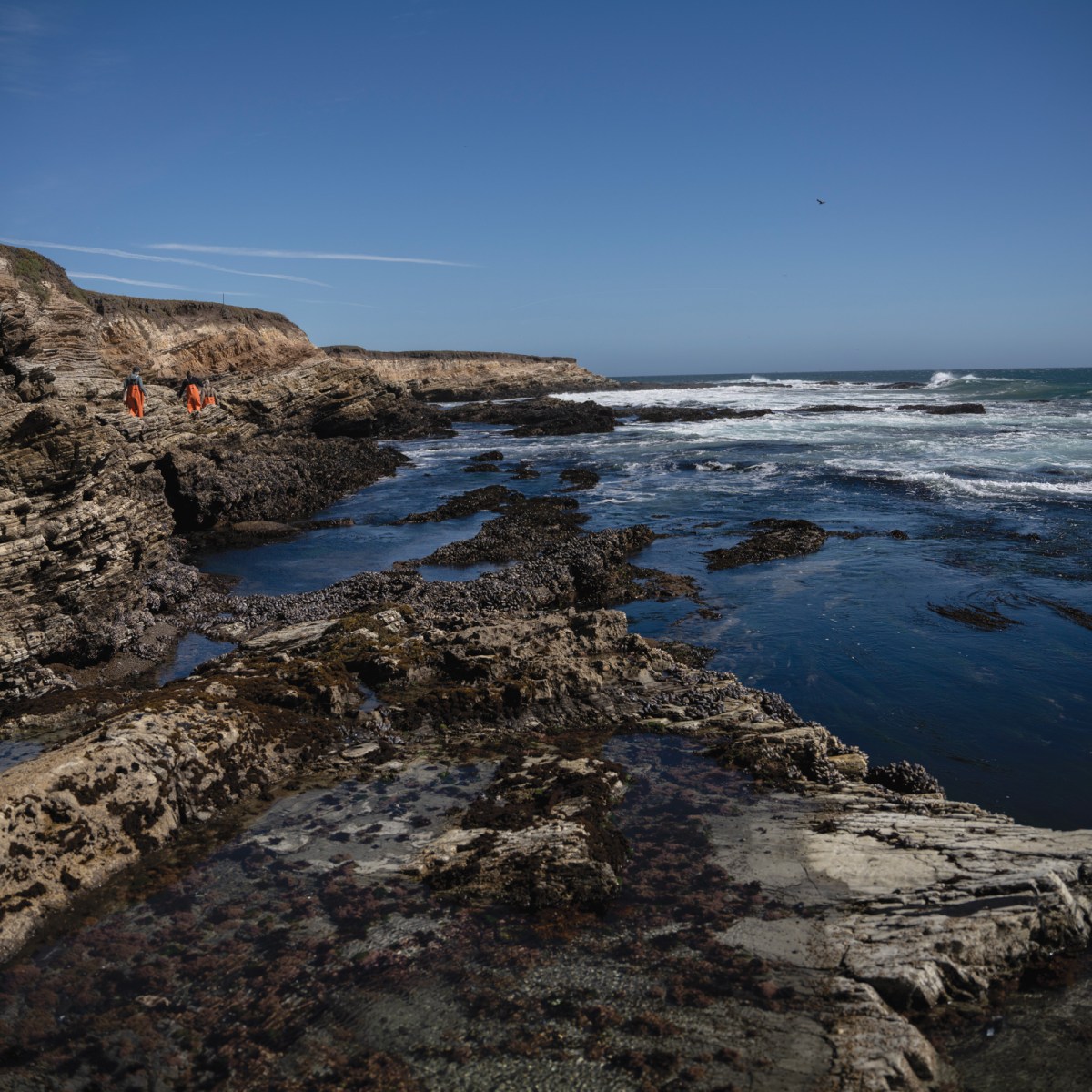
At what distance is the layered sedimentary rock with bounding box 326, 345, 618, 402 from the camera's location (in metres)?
79.5

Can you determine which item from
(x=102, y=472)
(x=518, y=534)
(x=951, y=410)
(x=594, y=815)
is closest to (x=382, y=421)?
(x=518, y=534)

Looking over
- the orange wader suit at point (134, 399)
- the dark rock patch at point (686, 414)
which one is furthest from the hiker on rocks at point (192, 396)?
the dark rock patch at point (686, 414)

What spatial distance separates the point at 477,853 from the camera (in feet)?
17.5

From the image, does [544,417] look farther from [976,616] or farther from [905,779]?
[905,779]

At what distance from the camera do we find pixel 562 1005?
13.3 feet

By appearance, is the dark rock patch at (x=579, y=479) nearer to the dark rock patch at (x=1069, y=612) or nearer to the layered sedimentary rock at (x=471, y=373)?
the dark rock patch at (x=1069, y=612)

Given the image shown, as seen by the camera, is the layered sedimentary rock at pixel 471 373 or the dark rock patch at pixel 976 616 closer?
the dark rock patch at pixel 976 616

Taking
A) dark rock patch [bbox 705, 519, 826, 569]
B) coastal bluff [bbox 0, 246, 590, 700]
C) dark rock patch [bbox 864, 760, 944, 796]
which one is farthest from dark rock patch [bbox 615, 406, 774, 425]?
dark rock patch [bbox 864, 760, 944, 796]

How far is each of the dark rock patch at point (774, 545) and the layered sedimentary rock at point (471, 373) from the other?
56005 millimetres

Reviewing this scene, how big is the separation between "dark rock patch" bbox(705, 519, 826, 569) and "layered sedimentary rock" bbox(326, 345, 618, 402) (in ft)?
184

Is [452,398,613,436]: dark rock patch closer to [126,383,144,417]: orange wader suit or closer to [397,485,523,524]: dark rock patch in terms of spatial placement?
[397,485,523,524]: dark rock patch

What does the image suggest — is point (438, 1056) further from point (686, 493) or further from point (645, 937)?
point (686, 493)

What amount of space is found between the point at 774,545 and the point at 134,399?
643 inches

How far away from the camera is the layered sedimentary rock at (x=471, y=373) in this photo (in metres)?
79.5
